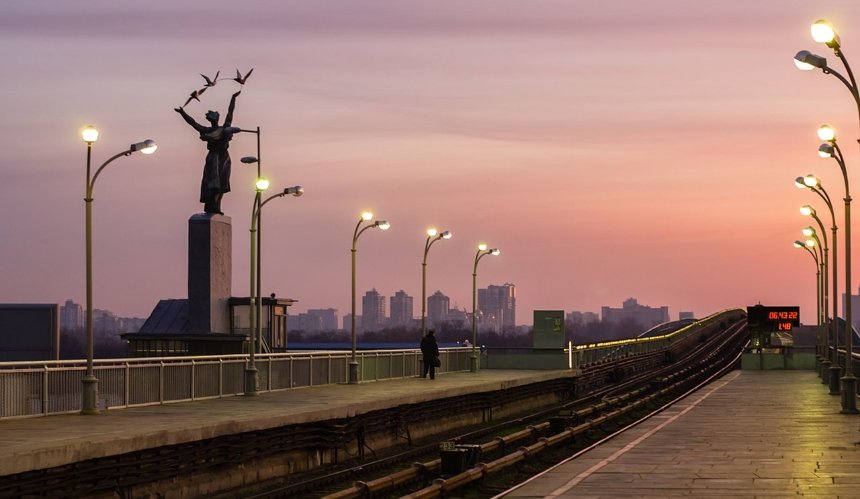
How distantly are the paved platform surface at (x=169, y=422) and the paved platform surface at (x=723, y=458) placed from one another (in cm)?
621

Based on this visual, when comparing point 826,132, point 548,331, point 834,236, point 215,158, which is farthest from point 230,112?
point 826,132

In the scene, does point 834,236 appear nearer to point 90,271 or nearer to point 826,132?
point 826,132

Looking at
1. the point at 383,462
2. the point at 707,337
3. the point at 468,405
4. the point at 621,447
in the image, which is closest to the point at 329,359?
the point at 468,405

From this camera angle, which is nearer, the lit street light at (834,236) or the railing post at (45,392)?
the railing post at (45,392)

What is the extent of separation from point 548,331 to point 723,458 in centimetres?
4657

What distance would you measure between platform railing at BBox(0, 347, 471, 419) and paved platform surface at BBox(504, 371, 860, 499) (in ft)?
35.6

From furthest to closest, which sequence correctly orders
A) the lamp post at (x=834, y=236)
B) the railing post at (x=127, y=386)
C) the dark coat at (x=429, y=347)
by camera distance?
the dark coat at (x=429, y=347)
the lamp post at (x=834, y=236)
the railing post at (x=127, y=386)

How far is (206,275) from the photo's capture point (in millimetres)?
69875

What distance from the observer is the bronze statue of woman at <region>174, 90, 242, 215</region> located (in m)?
72.0

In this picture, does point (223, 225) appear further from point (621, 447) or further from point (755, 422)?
point (621, 447)

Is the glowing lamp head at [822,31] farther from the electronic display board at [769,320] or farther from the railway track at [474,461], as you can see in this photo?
the electronic display board at [769,320]

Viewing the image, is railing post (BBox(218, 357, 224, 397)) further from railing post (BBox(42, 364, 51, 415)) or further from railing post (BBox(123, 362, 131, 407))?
railing post (BBox(42, 364, 51, 415))

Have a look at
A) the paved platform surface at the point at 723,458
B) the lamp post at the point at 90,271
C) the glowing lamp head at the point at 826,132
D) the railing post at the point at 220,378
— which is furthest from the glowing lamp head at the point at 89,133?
the glowing lamp head at the point at 826,132

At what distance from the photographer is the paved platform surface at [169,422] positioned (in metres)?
21.2
